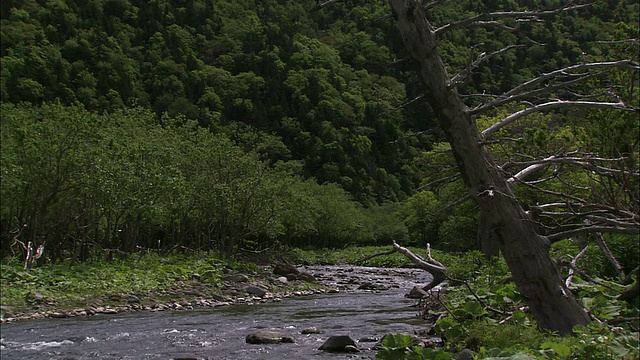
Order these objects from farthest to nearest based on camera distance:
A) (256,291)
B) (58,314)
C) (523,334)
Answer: (256,291) → (58,314) → (523,334)

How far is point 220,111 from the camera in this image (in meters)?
115

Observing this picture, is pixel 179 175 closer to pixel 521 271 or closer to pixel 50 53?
pixel 521 271

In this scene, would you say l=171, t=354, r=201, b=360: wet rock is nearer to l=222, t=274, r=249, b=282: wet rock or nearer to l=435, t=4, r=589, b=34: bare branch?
l=435, t=4, r=589, b=34: bare branch

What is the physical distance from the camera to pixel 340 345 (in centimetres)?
1188

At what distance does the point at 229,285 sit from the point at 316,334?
12.1 meters

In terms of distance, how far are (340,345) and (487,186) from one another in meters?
7.49

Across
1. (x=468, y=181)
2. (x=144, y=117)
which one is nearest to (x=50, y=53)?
(x=144, y=117)

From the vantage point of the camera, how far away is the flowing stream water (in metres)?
11.9

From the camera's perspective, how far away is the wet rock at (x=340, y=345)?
11773 millimetres

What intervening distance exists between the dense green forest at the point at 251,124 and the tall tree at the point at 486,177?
8.2 inches

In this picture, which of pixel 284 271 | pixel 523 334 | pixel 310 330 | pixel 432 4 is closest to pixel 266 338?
pixel 310 330

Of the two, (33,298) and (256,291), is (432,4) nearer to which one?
(33,298)

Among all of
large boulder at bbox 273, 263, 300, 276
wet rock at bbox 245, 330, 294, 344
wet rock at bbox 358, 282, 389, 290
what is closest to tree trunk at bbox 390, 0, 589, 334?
wet rock at bbox 245, 330, 294, 344

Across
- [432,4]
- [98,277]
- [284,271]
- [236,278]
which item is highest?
[432,4]
